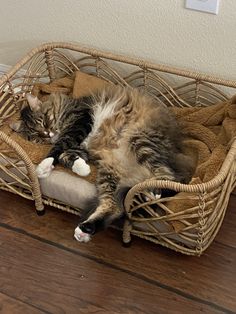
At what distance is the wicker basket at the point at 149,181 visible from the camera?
1283mm

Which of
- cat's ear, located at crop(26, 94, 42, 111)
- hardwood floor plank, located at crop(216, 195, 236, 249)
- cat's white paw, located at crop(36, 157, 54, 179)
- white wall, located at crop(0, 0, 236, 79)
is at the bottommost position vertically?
hardwood floor plank, located at crop(216, 195, 236, 249)

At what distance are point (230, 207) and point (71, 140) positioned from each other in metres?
0.62

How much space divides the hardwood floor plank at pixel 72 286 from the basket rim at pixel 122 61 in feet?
2.17

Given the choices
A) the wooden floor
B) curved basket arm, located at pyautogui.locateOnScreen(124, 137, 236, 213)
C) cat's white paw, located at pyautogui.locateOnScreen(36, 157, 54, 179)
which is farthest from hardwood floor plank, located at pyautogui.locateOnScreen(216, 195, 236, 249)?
cat's white paw, located at pyautogui.locateOnScreen(36, 157, 54, 179)

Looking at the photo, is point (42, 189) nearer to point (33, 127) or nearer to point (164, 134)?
point (33, 127)

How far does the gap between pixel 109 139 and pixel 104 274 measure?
1.49 feet

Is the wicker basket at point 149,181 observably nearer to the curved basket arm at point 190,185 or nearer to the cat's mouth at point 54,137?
the curved basket arm at point 190,185

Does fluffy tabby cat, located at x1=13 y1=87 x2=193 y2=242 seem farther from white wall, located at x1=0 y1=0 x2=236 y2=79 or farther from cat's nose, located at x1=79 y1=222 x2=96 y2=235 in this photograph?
white wall, located at x1=0 y1=0 x2=236 y2=79

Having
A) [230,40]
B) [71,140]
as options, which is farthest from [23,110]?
A: [230,40]

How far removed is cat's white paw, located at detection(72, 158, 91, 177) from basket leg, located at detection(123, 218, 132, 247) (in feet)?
0.71

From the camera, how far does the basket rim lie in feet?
5.30

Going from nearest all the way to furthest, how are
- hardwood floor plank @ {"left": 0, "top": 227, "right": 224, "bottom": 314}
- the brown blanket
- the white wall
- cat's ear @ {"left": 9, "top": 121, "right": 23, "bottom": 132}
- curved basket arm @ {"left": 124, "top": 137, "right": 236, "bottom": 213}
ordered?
curved basket arm @ {"left": 124, "top": 137, "right": 236, "bottom": 213} < hardwood floor plank @ {"left": 0, "top": 227, "right": 224, "bottom": 314} < the brown blanket < the white wall < cat's ear @ {"left": 9, "top": 121, "right": 23, "bottom": 132}

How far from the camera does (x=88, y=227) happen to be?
1.37 metres

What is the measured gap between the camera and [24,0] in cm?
188
